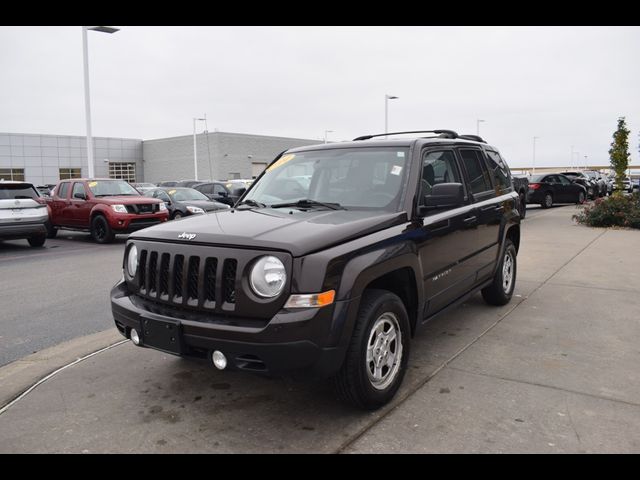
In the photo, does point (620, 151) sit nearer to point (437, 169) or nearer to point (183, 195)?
point (183, 195)

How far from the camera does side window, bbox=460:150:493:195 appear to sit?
518cm

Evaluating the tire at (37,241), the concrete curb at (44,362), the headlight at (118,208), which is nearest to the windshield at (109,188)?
the headlight at (118,208)

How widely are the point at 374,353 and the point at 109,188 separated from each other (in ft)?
42.6

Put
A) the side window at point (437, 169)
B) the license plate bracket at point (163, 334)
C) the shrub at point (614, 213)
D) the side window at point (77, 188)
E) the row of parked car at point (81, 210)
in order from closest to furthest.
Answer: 1. the license plate bracket at point (163, 334)
2. the side window at point (437, 169)
3. the row of parked car at point (81, 210)
4. the side window at point (77, 188)
5. the shrub at point (614, 213)

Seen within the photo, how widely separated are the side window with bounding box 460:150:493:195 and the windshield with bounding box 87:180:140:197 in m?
11.4

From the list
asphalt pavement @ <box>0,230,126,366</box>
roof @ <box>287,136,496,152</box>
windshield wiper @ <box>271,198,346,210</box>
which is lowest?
asphalt pavement @ <box>0,230,126,366</box>

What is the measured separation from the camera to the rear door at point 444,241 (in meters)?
4.08

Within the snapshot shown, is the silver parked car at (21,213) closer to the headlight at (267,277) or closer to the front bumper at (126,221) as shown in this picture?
the front bumper at (126,221)

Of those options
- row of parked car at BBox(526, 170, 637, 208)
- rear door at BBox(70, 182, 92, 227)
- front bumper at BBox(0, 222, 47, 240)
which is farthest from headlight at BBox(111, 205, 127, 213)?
row of parked car at BBox(526, 170, 637, 208)

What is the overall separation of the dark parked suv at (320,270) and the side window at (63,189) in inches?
470

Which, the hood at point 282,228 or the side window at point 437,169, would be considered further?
the side window at point 437,169

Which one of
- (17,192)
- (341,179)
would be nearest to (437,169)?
(341,179)

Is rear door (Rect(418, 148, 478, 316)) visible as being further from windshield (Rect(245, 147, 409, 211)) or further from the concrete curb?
the concrete curb
